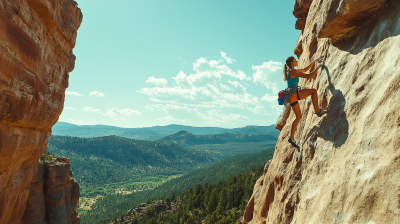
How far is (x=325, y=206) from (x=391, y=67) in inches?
142

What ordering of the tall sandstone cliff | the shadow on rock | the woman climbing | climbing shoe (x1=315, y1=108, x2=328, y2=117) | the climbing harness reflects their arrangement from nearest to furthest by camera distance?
the tall sandstone cliff, the shadow on rock, climbing shoe (x1=315, y1=108, x2=328, y2=117), the woman climbing, the climbing harness

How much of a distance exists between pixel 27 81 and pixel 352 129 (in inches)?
389

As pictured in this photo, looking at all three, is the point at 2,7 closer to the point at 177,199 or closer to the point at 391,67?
the point at 391,67

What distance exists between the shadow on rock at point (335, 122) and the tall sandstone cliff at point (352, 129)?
0.03 meters

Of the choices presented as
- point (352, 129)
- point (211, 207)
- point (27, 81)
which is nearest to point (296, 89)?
point (352, 129)

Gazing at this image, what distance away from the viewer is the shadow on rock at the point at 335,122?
5.90 meters

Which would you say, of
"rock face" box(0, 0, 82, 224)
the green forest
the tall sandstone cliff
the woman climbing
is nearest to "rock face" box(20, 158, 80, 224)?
"rock face" box(0, 0, 82, 224)

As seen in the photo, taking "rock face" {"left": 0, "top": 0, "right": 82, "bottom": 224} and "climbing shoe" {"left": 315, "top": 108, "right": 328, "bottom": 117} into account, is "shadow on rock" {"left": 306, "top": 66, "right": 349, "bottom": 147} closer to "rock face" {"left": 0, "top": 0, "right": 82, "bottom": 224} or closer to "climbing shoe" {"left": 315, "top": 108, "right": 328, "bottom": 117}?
"climbing shoe" {"left": 315, "top": 108, "right": 328, "bottom": 117}

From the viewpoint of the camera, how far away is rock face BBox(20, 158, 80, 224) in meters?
20.3

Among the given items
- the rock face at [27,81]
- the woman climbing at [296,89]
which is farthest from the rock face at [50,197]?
the woman climbing at [296,89]

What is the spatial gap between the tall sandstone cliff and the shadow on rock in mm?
30

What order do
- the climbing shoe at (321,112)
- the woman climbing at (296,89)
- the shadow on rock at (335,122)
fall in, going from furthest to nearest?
the woman climbing at (296,89) < the climbing shoe at (321,112) < the shadow on rock at (335,122)

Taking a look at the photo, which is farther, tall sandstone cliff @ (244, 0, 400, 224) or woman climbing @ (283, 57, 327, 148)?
woman climbing @ (283, 57, 327, 148)

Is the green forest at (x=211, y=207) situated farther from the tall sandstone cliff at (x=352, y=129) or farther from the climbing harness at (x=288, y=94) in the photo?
the tall sandstone cliff at (x=352, y=129)
